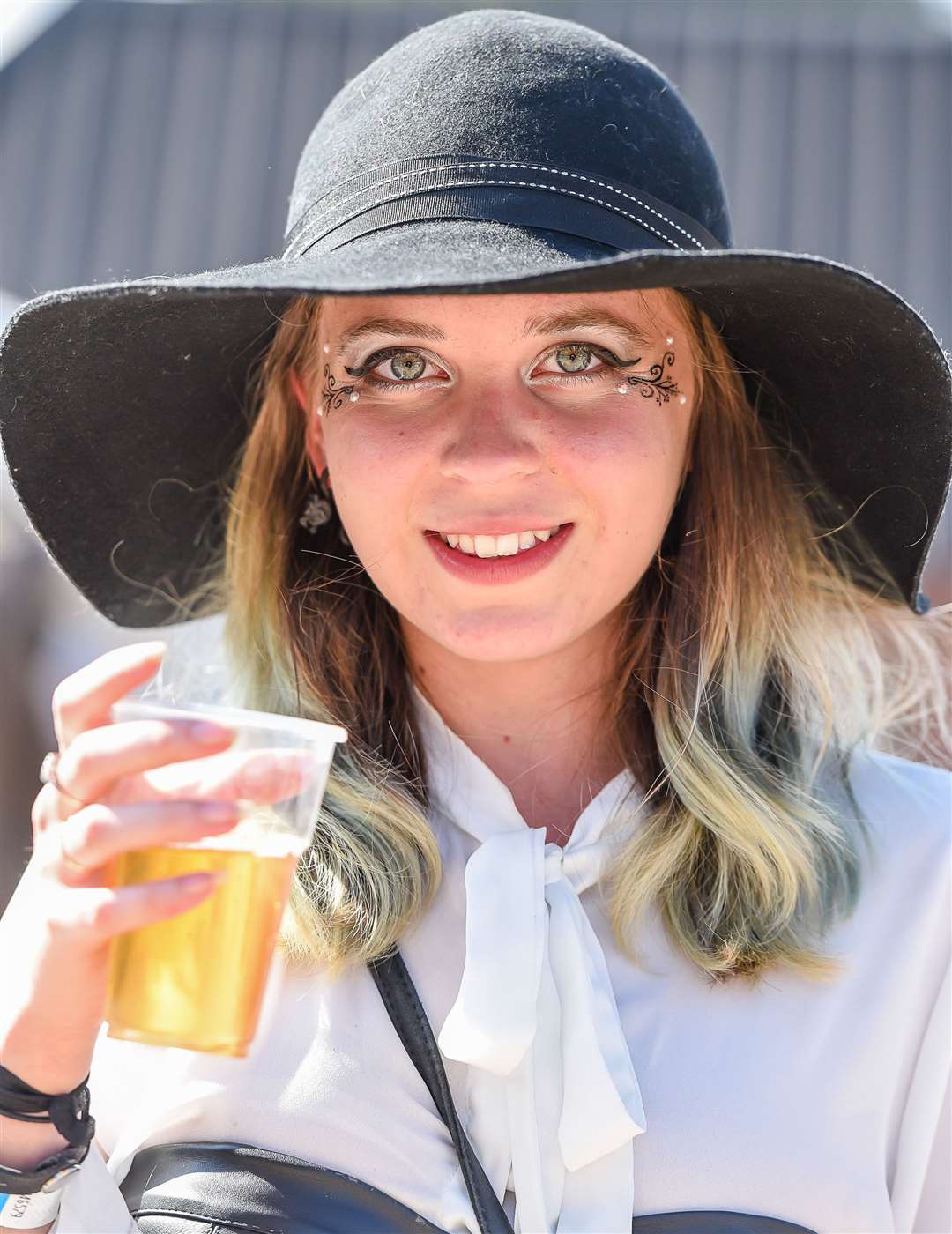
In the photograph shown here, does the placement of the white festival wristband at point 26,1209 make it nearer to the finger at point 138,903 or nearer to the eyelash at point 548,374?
the finger at point 138,903

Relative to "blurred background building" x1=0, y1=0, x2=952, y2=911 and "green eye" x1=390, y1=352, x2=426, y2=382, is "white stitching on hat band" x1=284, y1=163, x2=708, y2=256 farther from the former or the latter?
"blurred background building" x1=0, y1=0, x2=952, y2=911

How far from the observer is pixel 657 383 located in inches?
75.9

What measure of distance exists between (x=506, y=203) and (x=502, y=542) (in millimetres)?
470

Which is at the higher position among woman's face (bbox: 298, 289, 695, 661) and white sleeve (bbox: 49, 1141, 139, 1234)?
woman's face (bbox: 298, 289, 695, 661)

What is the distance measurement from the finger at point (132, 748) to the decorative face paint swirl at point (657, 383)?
96 cm

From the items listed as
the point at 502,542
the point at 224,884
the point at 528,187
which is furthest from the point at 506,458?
the point at 224,884

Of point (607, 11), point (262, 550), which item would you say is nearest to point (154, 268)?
point (607, 11)

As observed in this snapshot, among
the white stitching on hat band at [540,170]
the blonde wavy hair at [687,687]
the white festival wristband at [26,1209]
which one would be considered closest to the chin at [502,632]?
the blonde wavy hair at [687,687]

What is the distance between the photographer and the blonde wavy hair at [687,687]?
74.5 inches

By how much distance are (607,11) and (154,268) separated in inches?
116

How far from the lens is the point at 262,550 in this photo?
2.31 metres

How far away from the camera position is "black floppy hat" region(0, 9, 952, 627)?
5.28 ft

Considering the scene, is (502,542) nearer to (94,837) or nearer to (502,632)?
(502,632)

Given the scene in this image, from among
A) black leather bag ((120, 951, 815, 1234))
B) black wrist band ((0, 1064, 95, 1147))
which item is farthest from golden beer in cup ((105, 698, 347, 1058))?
black leather bag ((120, 951, 815, 1234))
